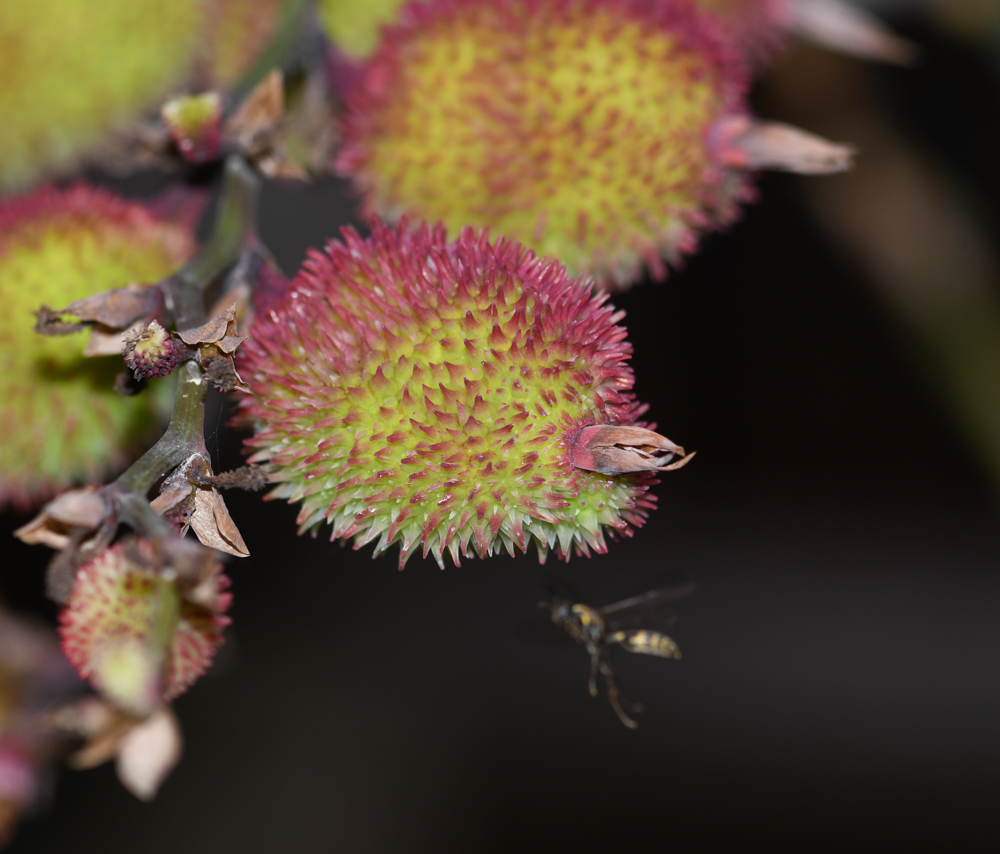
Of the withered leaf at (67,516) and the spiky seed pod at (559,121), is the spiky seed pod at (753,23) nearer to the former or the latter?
the spiky seed pod at (559,121)

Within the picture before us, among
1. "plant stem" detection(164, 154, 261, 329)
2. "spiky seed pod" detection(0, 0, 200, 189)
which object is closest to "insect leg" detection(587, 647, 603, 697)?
"plant stem" detection(164, 154, 261, 329)

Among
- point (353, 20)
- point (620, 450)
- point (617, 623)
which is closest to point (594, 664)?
point (617, 623)

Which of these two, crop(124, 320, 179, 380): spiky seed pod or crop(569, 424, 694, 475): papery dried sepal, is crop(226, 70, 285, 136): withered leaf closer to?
crop(124, 320, 179, 380): spiky seed pod

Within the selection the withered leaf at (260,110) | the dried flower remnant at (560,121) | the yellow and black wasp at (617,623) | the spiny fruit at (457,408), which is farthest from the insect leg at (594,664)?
the withered leaf at (260,110)

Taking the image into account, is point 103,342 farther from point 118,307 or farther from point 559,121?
point 559,121

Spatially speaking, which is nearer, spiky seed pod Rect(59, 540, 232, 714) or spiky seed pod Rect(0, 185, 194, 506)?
spiky seed pod Rect(59, 540, 232, 714)

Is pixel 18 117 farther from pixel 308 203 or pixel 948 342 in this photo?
pixel 948 342

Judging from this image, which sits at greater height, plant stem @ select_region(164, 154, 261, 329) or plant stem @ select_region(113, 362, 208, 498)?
plant stem @ select_region(164, 154, 261, 329)
